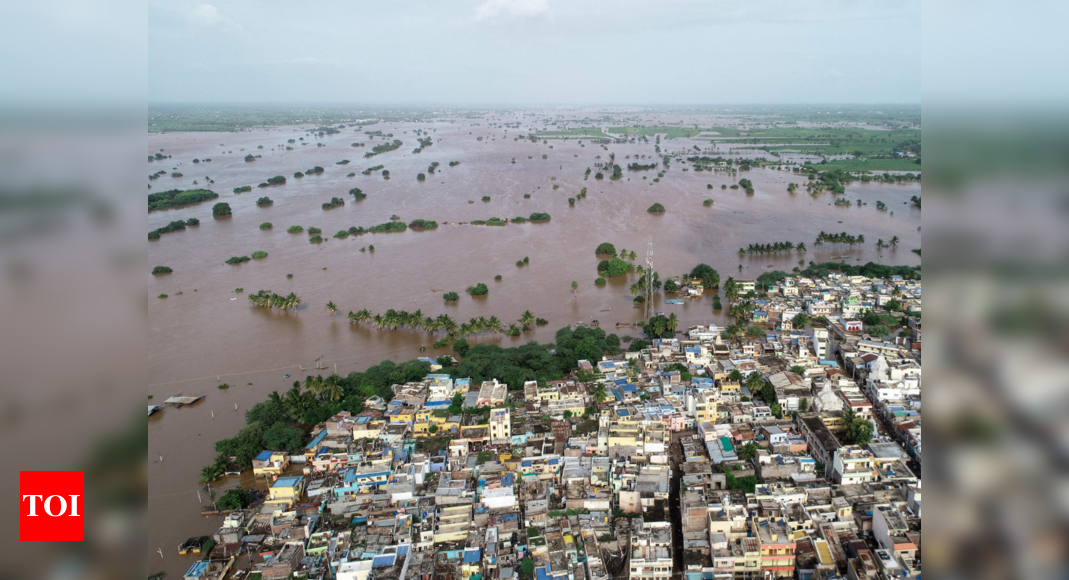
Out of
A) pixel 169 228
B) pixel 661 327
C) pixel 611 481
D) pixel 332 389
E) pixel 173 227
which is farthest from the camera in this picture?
pixel 173 227

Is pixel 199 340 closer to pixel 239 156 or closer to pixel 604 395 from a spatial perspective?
pixel 604 395

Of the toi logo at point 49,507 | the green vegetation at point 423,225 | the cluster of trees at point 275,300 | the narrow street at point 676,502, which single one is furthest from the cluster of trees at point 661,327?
the green vegetation at point 423,225

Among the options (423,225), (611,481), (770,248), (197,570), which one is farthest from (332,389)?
(770,248)

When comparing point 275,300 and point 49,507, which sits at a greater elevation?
point 49,507

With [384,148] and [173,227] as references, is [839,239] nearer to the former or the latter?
[173,227]

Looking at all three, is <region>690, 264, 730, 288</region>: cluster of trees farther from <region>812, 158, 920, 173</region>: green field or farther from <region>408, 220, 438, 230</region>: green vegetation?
<region>812, 158, 920, 173</region>: green field

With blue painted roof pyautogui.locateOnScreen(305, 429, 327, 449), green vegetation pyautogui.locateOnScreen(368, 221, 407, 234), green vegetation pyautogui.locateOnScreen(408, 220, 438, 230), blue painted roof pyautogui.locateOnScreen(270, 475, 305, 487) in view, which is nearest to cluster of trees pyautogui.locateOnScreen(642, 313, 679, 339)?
blue painted roof pyautogui.locateOnScreen(305, 429, 327, 449)

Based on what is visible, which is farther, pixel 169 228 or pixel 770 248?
pixel 169 228
